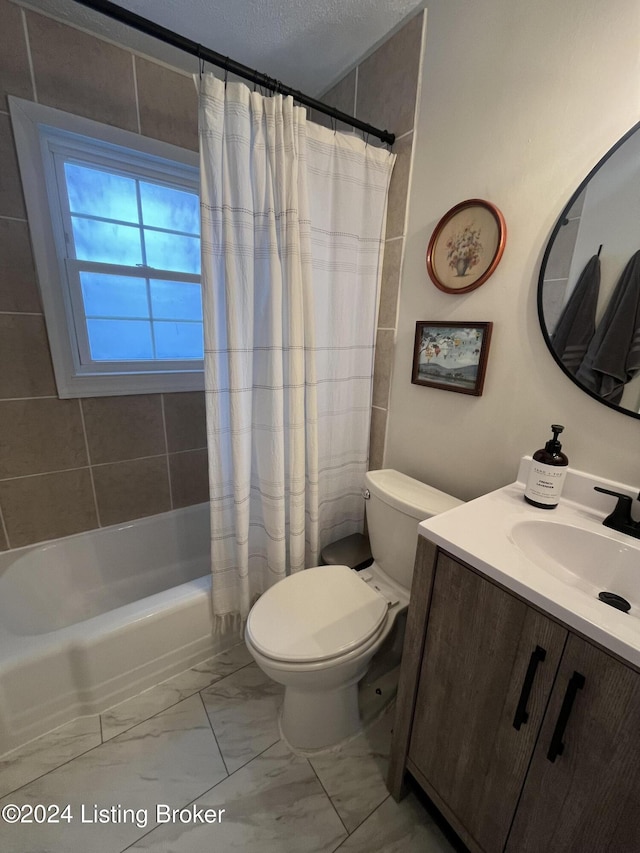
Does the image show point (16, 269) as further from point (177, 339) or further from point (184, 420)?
point (184, 420)

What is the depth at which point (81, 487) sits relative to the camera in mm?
1646

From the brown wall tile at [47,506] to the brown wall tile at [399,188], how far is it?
5.69 feet

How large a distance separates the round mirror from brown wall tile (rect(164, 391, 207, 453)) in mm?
1542

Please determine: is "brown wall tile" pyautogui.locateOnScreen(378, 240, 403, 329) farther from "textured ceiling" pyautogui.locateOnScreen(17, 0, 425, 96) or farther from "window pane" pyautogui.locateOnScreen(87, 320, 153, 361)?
"window pane" pyautogui.locateOnScreen(87, 320, 153, 361)

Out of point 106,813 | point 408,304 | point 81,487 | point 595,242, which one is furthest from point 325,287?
point 106,813

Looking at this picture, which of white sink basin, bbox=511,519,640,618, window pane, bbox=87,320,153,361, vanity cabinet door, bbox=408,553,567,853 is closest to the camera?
vanity cabinet door, bbox=408,553,567,853

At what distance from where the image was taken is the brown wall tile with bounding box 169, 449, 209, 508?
188 cm

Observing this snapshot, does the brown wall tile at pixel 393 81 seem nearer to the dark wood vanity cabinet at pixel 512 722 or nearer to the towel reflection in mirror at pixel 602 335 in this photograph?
the towel reflection in mirror at pixel 602 335

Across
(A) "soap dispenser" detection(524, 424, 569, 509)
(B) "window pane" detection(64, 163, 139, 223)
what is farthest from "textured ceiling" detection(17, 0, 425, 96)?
(A) "soap dispenser" detection(524, 424, 569, 509)

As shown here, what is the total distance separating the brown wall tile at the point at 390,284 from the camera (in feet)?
4.50

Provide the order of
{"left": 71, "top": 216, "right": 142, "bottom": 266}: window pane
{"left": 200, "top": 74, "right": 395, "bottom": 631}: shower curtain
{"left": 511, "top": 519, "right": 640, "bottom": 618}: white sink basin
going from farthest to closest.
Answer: {"left": 71, "top": 216, "right": 142, "bottom": 266}: window pane < {"left": 200, "top": 74, "right": 395, "bottom": 631}: shower curtain < {"left": 511, "top": 519, "right": 640, "bottom": 618}: white sink basin

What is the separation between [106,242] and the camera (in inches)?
61.2

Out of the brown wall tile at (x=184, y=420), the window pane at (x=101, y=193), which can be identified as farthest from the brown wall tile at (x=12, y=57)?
the brown wall tile at (x=184, y=420)

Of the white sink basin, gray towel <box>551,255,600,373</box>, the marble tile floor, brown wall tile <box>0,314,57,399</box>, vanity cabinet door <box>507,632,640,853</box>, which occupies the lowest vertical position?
the marble tile floor
